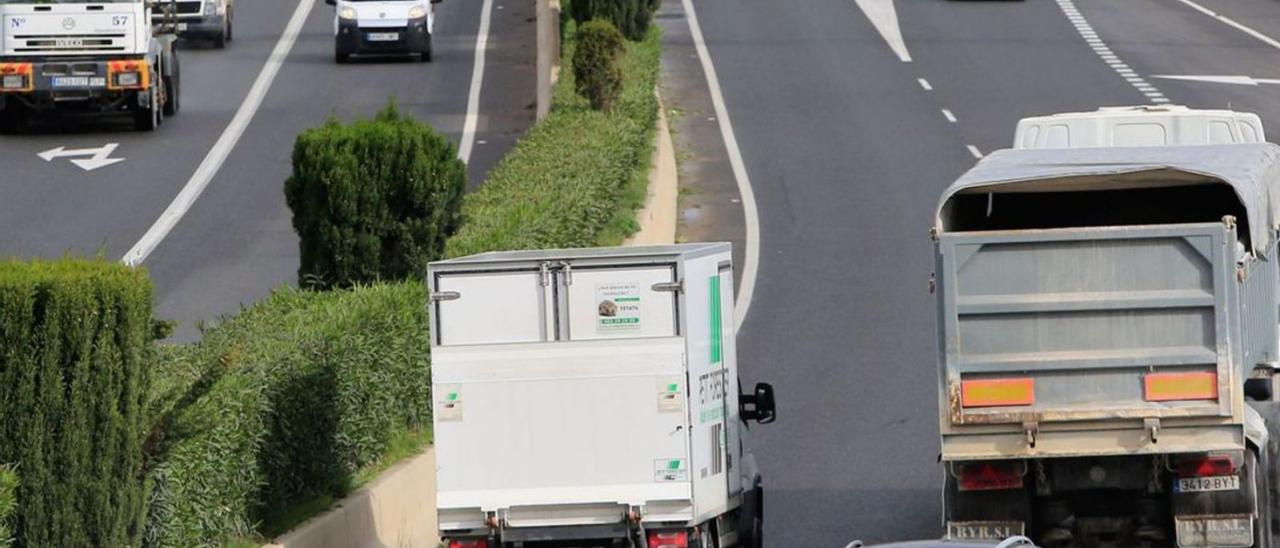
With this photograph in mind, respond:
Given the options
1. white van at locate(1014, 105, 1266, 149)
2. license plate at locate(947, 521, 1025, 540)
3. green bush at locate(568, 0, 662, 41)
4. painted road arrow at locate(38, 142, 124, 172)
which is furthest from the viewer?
green bush at locate(568, 0, 662, 41)

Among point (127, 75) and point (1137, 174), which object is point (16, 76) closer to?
point (127, 75)

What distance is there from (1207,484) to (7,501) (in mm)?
6957

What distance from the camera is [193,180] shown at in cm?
3275

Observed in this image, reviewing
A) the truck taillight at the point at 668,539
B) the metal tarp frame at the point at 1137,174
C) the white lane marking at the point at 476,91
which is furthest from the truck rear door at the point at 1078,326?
the white lane marking at the point at 476,91

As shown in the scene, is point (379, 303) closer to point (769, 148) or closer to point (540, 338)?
point (540, 338)

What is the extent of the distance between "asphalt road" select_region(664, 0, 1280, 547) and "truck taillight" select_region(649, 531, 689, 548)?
10.2ft

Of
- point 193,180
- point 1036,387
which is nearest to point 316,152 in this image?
point 1036,387

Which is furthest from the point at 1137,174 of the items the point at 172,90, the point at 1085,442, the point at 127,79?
the point at 172,90

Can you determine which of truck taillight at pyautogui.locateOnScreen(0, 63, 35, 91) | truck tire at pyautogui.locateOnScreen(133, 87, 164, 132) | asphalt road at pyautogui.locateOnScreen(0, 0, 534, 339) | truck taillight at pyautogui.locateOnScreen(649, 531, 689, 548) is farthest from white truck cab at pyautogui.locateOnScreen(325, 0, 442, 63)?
truck taillight at pyautogui.locateOnScreen(649, 531, 689, 548)

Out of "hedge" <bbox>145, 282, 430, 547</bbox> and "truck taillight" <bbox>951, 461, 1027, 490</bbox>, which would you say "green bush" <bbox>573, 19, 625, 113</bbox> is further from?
"truck taillight" <bbox>951, 461, 1027, 490</bbox>

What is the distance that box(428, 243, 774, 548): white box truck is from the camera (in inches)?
520

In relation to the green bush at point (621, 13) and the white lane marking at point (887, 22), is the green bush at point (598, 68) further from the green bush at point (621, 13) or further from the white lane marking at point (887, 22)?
the white lane marking at point (887, 22)

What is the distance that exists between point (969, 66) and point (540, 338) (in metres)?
31.8

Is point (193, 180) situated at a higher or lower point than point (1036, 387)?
higher
